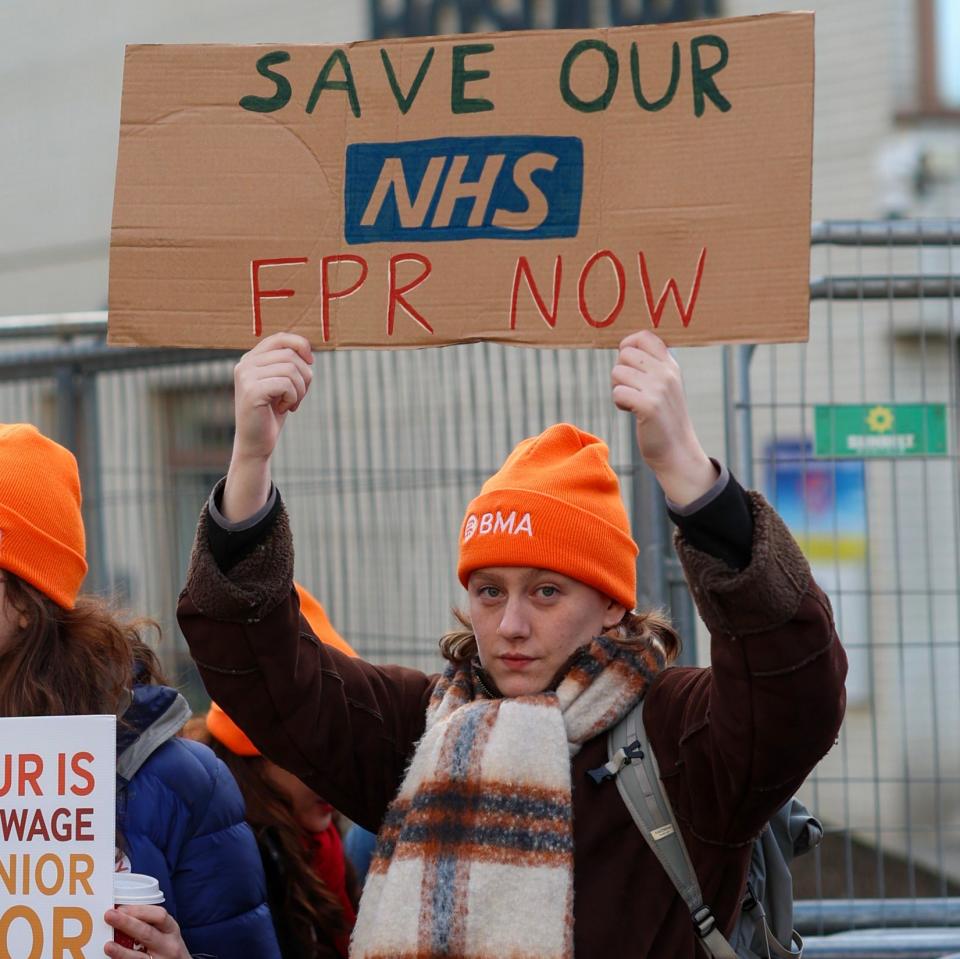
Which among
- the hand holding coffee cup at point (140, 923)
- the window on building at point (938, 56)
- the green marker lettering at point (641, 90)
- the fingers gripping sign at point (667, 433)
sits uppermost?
the window on building at point (938, 56)

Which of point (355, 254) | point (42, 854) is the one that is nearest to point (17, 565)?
point (42, 854)

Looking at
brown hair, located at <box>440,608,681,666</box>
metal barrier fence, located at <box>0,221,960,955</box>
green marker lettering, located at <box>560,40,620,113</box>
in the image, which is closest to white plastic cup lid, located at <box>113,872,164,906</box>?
brown hair, located at <box>440,608,681,666</box>

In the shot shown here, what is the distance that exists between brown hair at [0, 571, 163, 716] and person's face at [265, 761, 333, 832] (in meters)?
0.83

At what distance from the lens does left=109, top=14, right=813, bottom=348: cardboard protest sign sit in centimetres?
261

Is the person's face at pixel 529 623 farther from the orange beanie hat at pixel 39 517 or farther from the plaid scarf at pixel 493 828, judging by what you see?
the orange beanie hat at pixel 39 517

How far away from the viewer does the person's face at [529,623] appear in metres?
2.73

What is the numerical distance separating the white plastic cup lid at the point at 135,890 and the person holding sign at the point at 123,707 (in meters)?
0.13

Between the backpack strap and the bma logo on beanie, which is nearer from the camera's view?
the backpack strap

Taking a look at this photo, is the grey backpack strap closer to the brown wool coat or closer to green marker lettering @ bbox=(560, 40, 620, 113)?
the brown wool coat

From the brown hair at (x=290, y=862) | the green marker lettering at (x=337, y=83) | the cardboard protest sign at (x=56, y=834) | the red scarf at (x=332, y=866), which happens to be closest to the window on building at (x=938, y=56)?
the red scarf at (x=332, y=866)

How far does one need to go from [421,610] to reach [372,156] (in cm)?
252

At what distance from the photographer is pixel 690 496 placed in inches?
92.4

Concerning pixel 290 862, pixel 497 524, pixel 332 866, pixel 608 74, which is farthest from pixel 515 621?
pixel 332 866

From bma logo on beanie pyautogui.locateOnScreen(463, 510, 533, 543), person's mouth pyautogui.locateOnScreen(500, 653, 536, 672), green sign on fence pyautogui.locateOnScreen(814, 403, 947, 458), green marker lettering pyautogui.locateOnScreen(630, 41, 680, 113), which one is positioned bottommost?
person's mouth pyautogui.locateOnScreen(500, 653, 536, 672)
